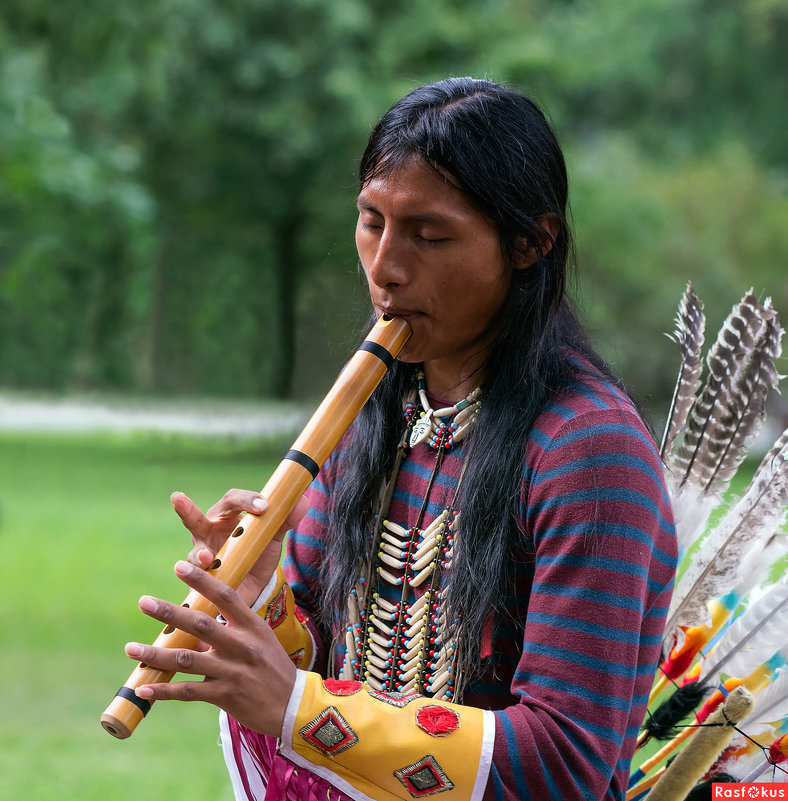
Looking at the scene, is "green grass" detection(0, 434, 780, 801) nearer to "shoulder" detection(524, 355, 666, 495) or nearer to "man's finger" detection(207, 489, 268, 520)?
"man's finger" detection(207, 489, 268, 520)

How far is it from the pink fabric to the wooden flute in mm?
249

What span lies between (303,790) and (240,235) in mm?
12609

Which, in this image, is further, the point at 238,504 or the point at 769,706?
the point at 769,706

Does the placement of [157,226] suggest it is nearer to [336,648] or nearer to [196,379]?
[196,379]

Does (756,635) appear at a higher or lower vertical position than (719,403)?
lower

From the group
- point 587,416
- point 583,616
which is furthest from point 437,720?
point 587,416

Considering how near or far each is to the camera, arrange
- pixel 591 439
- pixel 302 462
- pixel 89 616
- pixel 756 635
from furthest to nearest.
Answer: pixel 89 616
pixel 756 635
pixel 302 462
pixel 591 439

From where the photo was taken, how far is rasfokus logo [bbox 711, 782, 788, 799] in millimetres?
1838

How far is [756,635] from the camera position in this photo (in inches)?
75.9

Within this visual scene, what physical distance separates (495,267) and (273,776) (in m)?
0.85

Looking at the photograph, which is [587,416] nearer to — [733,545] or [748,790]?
[733,545]

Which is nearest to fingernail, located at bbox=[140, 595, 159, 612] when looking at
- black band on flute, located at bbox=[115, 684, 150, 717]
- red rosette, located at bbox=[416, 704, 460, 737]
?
black band on flute, located at bbox=[115, 684, 150, 717]

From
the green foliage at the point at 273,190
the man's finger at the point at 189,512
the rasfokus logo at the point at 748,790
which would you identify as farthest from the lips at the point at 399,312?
the green foliage at the point at 273,190

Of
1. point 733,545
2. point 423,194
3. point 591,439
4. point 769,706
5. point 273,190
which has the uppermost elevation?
point 423,194
